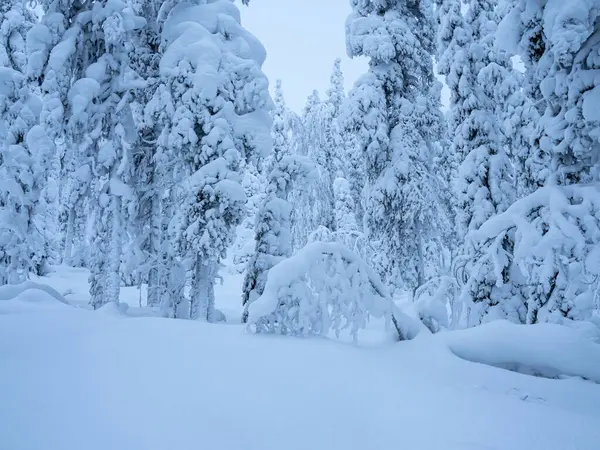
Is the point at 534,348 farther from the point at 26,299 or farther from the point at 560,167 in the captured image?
the point at 26,299

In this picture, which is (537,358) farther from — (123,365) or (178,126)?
(178,126)

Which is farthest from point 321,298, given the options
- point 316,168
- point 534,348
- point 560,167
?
point 316,168

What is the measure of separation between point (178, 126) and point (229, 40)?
298 cm

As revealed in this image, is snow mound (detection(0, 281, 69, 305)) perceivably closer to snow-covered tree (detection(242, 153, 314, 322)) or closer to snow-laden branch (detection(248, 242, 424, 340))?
snow-laden branch (detection(248, 242, 424, 340))

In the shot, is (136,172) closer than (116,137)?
No

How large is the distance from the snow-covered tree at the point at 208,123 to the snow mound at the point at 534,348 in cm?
632

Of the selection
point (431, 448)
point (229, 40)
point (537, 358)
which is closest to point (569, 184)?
point (537, 358)

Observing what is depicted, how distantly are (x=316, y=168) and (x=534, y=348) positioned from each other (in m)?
7.38

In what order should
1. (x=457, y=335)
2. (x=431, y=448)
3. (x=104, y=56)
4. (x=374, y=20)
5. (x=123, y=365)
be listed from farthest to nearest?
(x=374, y=20)
(x=104, y=56)
(x=457, y=335)
(x=123, y=365)
(x=431, y=448)

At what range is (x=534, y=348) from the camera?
12.7 ft

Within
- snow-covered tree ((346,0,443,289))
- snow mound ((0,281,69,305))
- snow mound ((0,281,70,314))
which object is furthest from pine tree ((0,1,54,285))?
snow-covered tree ((346,0,443,289))

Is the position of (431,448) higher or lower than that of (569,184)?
lower

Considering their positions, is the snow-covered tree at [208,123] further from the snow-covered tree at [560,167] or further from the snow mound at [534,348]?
the snow mound at [534,348]

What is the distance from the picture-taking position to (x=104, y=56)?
33.2 ft
